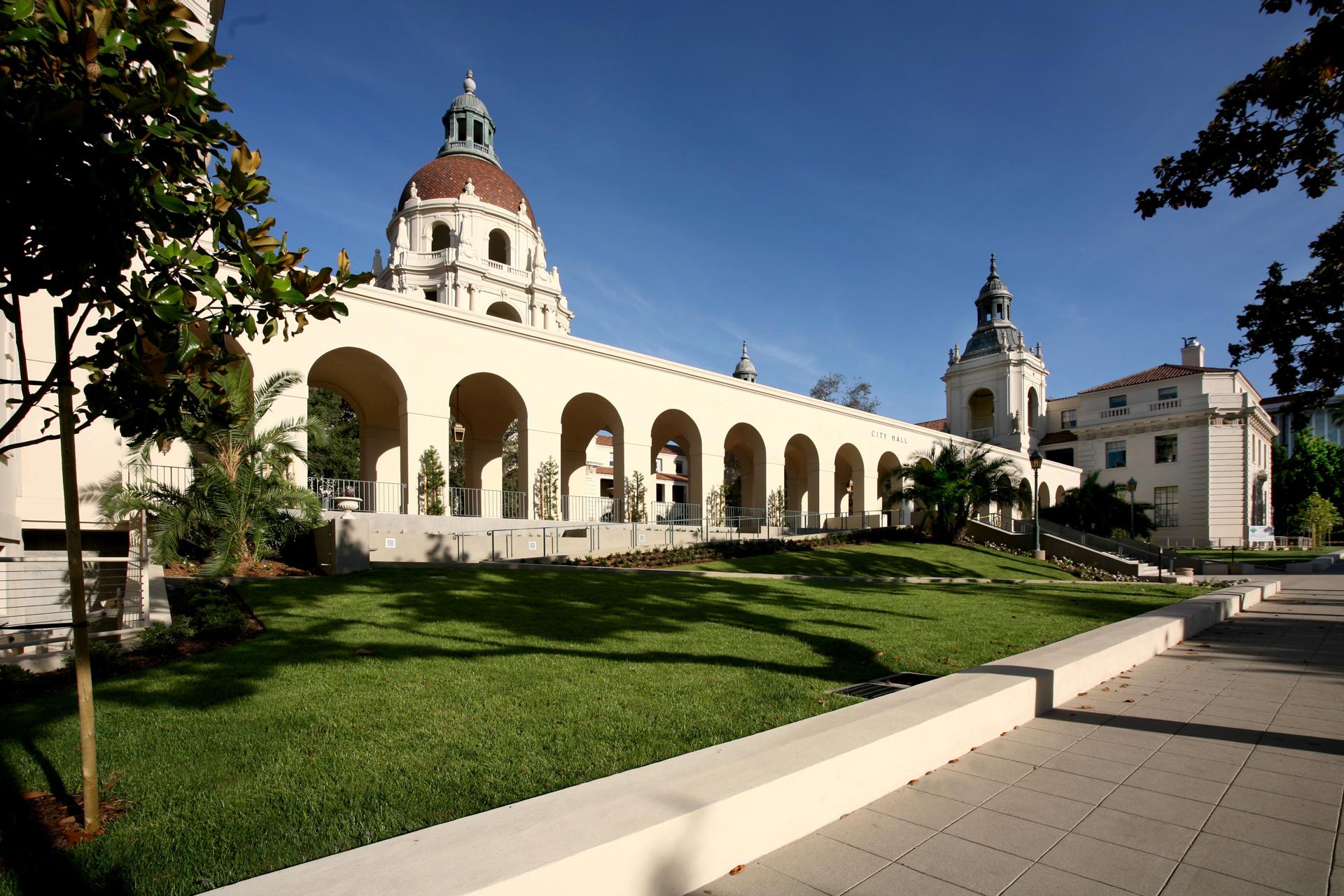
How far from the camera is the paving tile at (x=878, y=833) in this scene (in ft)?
10.2

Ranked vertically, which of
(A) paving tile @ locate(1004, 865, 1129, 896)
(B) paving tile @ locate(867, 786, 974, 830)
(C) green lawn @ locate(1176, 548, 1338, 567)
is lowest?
(C) green lawn @ locate(1176, 548, 1338, 567)

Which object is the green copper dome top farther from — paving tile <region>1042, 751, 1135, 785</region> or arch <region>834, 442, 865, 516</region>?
paving tile <region>1042, 751, 1135, 785</region>

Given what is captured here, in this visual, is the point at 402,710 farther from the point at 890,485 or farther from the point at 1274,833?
the point at 890,485

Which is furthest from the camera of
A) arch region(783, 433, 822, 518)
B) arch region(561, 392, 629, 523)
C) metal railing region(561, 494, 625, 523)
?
arch region(783, 433, 822, 518)

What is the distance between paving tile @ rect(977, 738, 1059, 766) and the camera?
432 centimetres

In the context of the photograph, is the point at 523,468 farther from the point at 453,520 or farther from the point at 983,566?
the point at 983,566

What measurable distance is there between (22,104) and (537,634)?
18.3 feet

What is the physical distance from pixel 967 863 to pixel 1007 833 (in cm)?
43

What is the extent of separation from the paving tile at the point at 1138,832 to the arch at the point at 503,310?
118 ft

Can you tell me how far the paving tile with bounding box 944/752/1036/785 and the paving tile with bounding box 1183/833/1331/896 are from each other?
0.93 m

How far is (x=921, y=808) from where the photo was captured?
355cm

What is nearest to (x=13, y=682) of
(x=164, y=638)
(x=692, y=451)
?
(x=164, y=638)

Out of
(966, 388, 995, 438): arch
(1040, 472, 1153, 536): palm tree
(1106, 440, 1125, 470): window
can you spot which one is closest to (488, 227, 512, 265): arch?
(1040, 472, 1153, 536): palm tree

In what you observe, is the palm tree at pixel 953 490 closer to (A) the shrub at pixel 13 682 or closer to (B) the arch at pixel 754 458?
(B) the arch at pixel 754 458
